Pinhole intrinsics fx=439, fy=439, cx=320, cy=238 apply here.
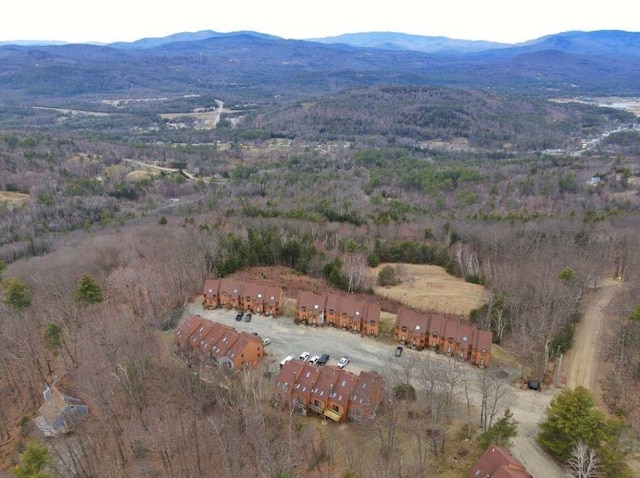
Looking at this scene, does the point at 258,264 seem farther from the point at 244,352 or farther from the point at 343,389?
the point at 343,389

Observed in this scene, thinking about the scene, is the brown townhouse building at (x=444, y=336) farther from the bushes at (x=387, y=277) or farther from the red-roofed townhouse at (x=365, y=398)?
the bushes at (x=387, y=277)

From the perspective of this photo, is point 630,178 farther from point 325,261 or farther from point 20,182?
point 20,182

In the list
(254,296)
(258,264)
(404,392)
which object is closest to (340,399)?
(404,392)

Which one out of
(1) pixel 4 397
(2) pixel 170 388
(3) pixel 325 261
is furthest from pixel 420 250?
(1) pixel 4 397

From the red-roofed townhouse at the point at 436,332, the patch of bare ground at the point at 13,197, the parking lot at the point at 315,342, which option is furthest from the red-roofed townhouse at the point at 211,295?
the patch of bare ground at the point at 13,197

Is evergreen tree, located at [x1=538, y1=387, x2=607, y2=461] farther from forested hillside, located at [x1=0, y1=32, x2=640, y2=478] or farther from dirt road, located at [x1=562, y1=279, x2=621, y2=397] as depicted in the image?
dirt road, located at [x1=562, y1=279, x2=621, y2=397]
